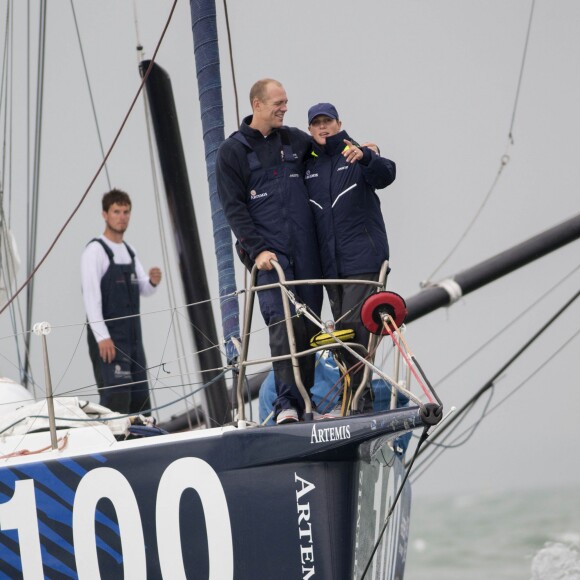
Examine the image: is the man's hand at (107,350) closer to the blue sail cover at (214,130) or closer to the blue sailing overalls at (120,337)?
the blue sailing overalls at (120,337)

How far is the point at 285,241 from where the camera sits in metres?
5.80

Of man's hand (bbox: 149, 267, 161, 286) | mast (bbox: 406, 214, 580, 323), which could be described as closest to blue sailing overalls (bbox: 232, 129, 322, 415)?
man's hand (bbox: 149, 267, 161, 286)

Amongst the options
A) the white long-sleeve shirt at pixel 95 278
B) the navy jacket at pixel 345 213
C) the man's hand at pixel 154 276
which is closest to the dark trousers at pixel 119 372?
the white long-sleeve shirt at pixel 95 278

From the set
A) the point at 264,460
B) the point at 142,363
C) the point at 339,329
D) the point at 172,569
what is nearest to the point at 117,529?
the point at 172,569

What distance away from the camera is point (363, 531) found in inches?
226

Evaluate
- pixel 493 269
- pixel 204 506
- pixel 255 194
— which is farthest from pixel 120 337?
pixel 493 269

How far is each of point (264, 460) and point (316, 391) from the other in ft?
3.42

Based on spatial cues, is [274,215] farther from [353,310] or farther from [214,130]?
[214,130]

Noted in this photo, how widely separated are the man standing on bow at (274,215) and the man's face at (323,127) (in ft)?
0.33

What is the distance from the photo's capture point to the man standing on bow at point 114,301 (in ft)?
23.4

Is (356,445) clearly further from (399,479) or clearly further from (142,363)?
(142,363)

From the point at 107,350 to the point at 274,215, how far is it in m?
1.61

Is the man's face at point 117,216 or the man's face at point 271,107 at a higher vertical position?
the man's face at point 271,107

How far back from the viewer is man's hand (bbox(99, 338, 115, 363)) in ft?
23.3
